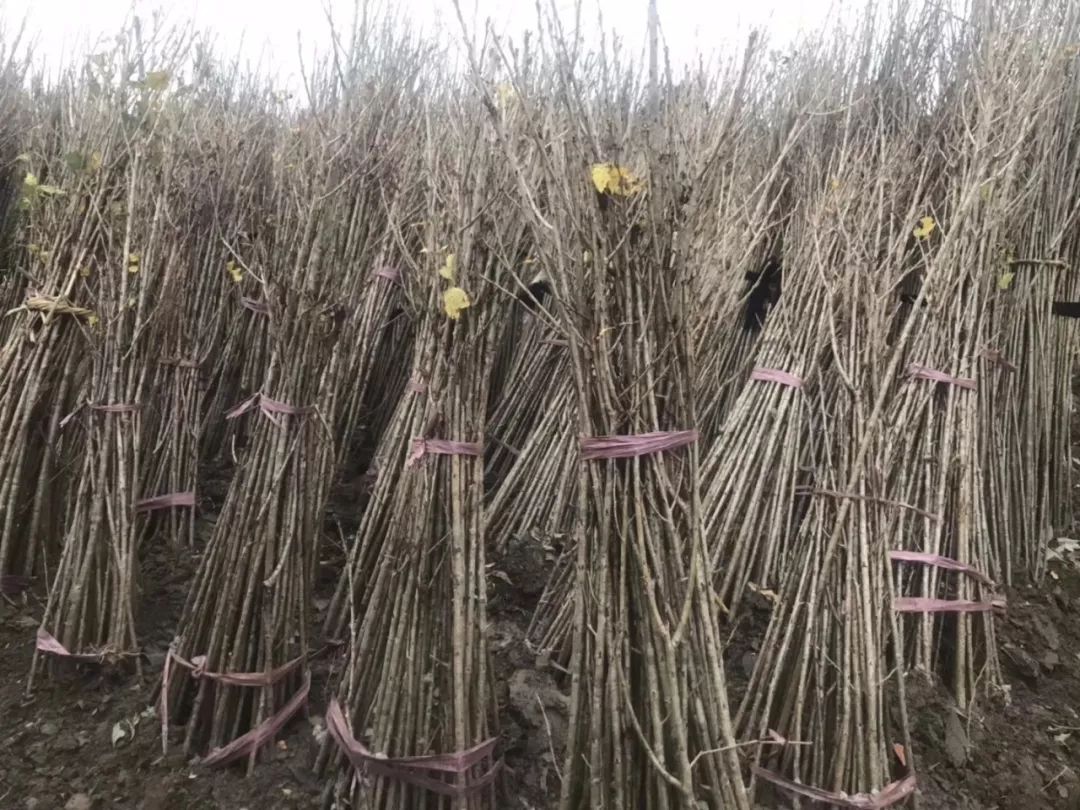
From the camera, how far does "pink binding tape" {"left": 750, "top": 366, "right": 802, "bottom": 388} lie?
100 inches

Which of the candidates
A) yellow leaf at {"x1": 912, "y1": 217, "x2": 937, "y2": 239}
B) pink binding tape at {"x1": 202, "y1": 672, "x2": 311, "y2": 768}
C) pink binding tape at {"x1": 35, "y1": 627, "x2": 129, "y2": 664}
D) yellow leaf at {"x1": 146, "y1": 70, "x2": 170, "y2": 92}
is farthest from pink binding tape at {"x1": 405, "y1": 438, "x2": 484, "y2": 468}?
yellow leaf at {"x1": 912, "y1": 217, "x2": 937, "y2": 239}

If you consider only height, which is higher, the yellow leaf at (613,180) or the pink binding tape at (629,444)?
the yellow leaf at (613,180)

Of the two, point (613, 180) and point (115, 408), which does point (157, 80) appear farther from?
point (613, 180)

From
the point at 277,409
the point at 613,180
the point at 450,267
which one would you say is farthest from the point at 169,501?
the point at 613,180

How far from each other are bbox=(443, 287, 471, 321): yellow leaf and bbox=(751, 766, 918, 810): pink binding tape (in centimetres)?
126

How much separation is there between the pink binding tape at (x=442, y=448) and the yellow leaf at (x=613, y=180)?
673 millimetres

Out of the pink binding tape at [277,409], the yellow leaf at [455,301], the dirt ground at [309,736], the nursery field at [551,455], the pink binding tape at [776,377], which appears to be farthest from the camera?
the pink binding tape at [776,377]

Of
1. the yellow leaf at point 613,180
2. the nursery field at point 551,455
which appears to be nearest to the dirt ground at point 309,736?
the nursery field at point 551,455

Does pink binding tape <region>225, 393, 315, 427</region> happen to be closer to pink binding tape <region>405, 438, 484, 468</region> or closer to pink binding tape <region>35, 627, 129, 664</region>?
pink binding tape <region>405, 438, 484, 468</region>

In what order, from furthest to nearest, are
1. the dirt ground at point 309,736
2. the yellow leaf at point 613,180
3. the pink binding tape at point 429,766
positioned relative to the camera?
the dirt ground at point 309,736 < the pink binding tape at point 429,766 < the yellow leaf at point 613,180

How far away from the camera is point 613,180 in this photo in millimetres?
1323

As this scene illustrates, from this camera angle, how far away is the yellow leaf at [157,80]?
233cm

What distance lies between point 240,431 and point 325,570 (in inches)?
40.4

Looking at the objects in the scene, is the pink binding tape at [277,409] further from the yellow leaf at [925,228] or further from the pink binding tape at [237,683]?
the yellow leaf at [925,228]
